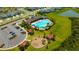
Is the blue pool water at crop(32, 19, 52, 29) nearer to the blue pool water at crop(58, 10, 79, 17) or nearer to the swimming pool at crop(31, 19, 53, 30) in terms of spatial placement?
the swimming pool at crop(31, 19, 53, 30)

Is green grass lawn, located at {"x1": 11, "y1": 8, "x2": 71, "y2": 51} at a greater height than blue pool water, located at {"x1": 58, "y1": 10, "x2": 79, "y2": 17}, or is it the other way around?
blue pool water, located at {"x1": 58, "y1": 10, "x2": 79, "y2": 17}

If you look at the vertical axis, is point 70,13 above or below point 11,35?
above

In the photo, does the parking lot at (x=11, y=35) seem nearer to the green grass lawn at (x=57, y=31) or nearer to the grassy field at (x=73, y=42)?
the green grass lawn at (x=57, y=31)

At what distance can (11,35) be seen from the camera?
1.44 m

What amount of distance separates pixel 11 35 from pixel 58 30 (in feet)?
0.95

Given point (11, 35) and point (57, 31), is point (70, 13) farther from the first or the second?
point (11, 35)

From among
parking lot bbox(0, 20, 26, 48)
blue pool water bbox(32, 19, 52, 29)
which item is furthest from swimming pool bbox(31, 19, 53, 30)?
parking lot bbox(0, 20, 26, 48)

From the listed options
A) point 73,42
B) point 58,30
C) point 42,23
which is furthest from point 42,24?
point 73,42

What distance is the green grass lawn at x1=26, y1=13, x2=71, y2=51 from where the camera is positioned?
1.38 m

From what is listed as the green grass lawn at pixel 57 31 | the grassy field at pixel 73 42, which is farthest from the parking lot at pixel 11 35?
the grassy field at pixel 73 42

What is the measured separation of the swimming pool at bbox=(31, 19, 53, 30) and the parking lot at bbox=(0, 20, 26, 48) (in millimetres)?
102

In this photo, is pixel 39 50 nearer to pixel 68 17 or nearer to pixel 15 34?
pixel 15 34

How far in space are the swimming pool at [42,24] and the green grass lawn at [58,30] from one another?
0.03 m
